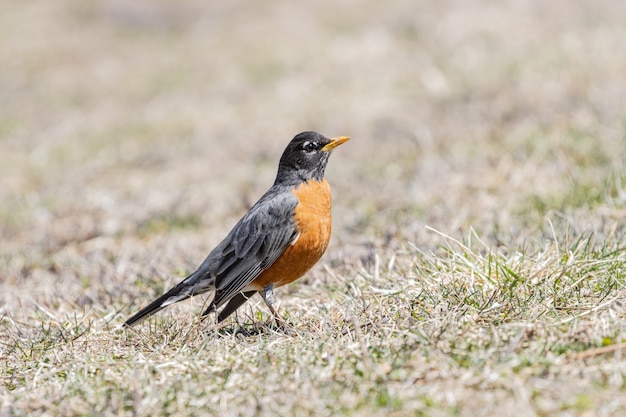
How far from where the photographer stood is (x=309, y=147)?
580 centimetres

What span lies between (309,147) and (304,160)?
0.12 meters

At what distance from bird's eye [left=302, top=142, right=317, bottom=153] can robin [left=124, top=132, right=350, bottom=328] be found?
37cm

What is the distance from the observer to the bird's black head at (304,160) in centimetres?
571

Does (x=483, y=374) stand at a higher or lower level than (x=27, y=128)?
lower

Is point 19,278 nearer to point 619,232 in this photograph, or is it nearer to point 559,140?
point 619,232

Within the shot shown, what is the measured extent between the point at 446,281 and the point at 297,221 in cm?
109

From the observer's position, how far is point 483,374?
3.37 m

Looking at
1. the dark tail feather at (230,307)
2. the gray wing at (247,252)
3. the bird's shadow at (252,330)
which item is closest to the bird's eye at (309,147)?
the gray wing at (247,252)

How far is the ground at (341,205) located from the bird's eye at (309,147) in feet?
3.04

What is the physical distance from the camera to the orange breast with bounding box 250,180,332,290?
5121mm

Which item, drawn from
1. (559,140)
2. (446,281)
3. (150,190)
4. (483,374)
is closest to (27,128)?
(150,190)

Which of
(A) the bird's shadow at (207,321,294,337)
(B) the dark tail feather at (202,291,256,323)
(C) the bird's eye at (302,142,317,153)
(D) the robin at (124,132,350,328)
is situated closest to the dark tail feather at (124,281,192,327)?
(D) the robin at (124,132,350,328)

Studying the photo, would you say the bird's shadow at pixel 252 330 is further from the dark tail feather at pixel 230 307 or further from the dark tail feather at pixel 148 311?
the dark tail feather at pixel 148 311

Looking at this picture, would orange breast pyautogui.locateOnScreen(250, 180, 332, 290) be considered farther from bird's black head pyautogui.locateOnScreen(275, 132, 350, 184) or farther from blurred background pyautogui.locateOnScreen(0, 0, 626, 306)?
blurred background pyautogui.locateOnScreen(0, 0, 626, 306)
